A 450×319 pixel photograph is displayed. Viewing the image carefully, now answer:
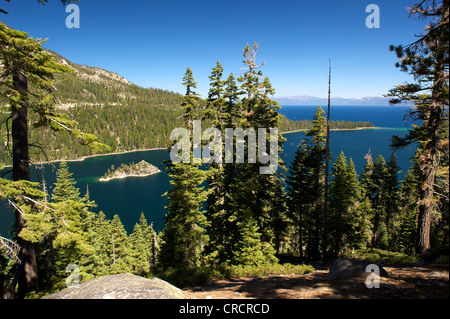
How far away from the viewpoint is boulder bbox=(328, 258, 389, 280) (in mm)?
7672

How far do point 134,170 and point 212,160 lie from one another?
416 ft

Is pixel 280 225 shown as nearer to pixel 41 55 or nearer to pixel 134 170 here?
pixel 41 55

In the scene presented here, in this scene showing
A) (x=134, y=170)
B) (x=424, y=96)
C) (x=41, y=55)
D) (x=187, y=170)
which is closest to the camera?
(x=41, y=55)

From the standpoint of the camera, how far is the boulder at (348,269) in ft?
25.2

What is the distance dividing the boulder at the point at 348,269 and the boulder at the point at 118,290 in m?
5.58

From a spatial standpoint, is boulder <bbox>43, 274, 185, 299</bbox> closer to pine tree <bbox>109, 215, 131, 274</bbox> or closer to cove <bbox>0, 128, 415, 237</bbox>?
pine tree <bbox>109, 215, 131, 274</bbox>

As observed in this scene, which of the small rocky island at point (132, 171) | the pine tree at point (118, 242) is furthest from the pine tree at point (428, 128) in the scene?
the small rocky island at point (132, 171)

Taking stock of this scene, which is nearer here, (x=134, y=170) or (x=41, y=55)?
(x=41, y=55)

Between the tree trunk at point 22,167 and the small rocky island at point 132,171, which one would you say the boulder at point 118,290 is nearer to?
the tree trunk at point 22,167

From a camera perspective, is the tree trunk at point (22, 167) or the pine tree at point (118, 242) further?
the pine tree at point (118, 242)

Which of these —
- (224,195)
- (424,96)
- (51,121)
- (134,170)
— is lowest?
(134,170)
